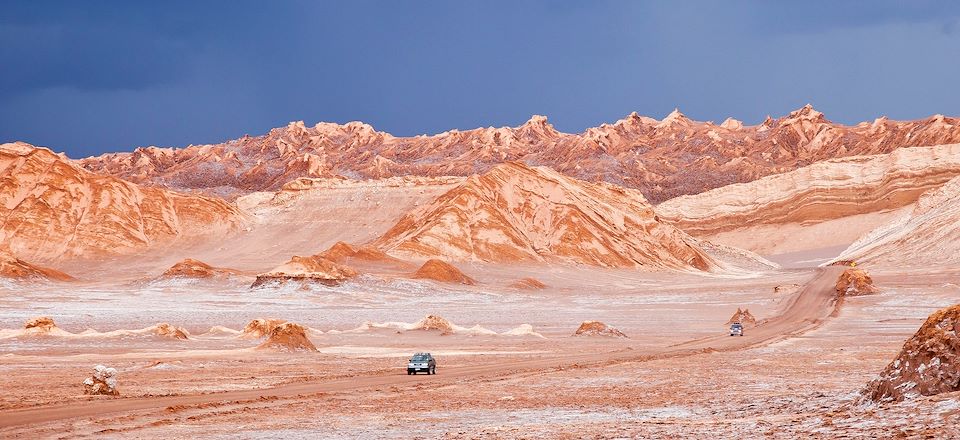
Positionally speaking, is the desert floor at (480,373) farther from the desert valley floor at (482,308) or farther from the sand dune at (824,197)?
the sand dune at (824,197)

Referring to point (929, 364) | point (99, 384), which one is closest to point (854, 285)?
point (99, 384)

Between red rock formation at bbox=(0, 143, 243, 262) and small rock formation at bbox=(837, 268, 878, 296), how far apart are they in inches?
3226

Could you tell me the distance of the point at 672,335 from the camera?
177ft

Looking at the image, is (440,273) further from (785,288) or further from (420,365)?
(420,365)

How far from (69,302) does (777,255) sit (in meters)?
123

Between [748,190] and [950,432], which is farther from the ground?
[748,190]

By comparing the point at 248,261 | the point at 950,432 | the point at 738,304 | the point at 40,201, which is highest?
the point at 40,201

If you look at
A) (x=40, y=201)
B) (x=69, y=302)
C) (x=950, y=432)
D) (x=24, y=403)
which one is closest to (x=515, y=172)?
(x=40, y=201)

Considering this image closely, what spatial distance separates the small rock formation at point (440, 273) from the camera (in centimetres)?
9794

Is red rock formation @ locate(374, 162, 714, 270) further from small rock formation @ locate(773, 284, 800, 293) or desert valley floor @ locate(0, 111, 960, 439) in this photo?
small rock formation @ locate(773, 284, 800, 293)

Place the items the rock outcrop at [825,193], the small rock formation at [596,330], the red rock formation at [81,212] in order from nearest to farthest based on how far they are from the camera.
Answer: the small rock formation at [596,330] → the red rock formation at [81,212] → the rock outcrop at [825,193]

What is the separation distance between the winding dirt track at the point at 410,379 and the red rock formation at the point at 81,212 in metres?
90.2

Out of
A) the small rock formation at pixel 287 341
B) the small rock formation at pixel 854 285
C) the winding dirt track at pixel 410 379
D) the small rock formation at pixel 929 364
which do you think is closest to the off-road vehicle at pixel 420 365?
the winding dirt track at pixel 410 379

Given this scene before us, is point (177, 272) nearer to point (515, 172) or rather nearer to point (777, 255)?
point (515, 172)
